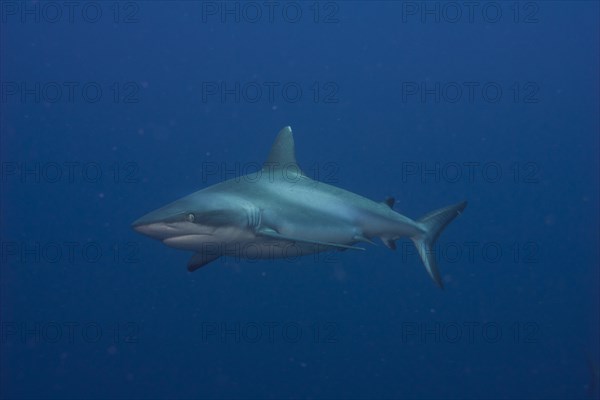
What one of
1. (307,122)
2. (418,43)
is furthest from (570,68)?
(307,122)

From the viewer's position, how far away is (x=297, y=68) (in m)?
20.3

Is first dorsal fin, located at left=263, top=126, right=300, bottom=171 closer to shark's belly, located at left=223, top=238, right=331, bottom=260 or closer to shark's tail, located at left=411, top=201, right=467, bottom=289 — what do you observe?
shark's belly, located at left=223, top=238, right=331, bottom=260

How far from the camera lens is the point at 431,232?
612cm

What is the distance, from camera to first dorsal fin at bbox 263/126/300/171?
18.8 ft

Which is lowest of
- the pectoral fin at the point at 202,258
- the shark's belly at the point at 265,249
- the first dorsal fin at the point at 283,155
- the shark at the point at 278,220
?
the pectoral fin at the point at 202,258

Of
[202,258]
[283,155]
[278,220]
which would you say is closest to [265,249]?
[278,220]

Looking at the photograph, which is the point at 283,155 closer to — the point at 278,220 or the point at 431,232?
the point at 278,220

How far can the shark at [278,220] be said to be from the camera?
14.7 ft

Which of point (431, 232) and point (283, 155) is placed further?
point (431, 232)

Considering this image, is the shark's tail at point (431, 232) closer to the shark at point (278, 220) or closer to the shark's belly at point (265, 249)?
the shark at point (278, 220)

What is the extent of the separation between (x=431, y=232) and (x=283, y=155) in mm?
2159

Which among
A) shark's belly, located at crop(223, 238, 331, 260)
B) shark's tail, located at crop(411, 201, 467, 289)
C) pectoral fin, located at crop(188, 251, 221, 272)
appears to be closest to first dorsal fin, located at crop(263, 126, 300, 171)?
shark's belly, located at crop(223, 238, 331, 260)

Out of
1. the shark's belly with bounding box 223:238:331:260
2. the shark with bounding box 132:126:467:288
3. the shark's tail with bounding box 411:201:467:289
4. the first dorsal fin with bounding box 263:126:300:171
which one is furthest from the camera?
the shark's tail with bounding box 411:201:467:289

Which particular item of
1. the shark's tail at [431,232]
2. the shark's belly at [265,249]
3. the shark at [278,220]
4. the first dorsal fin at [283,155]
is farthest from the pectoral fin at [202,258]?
the shark's tail at [431,232]
